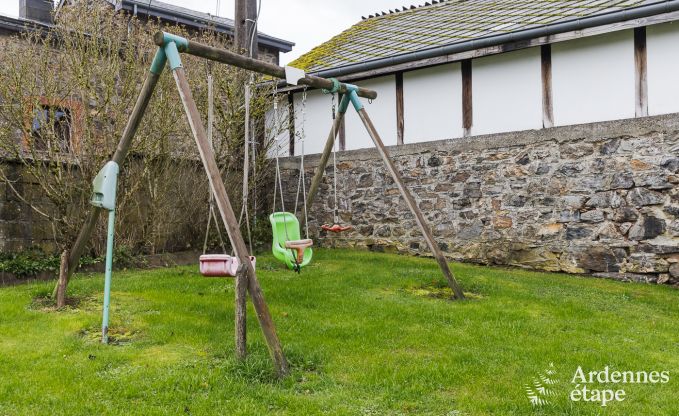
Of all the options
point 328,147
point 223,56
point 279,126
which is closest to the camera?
point 223,56

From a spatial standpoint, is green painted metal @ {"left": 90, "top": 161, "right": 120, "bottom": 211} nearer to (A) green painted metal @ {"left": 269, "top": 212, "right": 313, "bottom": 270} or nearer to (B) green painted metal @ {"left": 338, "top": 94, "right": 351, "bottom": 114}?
(A) green painted metal @ {"left": 269, "top": 212, "right": 313, "bottom": 270}

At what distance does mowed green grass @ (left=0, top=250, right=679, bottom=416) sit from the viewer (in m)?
3.51

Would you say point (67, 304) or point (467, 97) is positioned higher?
point (467, 97)

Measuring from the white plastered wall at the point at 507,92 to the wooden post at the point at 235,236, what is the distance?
543 cm

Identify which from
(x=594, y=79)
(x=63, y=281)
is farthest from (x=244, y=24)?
(x=63, y=281)

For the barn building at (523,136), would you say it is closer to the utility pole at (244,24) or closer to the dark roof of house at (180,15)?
the utility pole at (244,24)

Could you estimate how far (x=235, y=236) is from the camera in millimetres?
4160

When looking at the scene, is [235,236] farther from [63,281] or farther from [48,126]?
[48,126]

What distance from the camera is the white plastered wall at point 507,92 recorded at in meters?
8.20

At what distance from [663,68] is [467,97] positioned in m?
2.68

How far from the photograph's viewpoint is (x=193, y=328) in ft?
16.2

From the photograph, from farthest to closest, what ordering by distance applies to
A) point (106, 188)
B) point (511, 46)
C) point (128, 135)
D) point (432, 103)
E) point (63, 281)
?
point (432, 103)
point (511, 46)
point (63, 281)
point (128, 135)
point (106, 188)

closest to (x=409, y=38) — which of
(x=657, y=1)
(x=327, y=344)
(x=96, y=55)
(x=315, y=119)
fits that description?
(x=315, y=119)

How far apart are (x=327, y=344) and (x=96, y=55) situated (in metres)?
5.42
